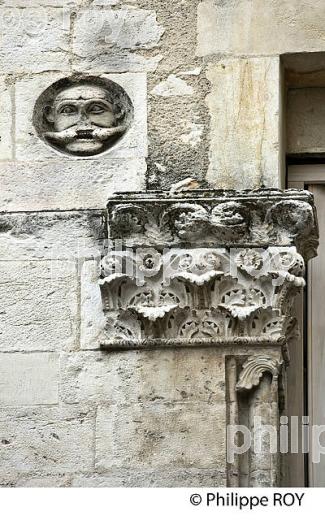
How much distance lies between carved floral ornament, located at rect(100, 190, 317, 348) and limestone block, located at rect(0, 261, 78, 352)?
0.48ft

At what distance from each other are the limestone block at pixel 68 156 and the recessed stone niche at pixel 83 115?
0.06ft

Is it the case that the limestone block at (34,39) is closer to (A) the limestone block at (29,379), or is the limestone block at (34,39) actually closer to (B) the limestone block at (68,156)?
(B) the limestone block at (68,156)

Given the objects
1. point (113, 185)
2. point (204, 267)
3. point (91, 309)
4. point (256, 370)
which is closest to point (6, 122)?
point (113, 185)

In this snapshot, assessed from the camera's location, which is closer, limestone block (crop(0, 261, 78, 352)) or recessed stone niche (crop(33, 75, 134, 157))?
limestone block (crop(0, 261, 78, 352))

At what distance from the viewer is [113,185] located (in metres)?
8.16

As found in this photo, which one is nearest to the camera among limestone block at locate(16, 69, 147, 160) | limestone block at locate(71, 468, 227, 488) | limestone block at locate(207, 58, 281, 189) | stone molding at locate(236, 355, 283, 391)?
limestone block at locate(71, 468, 227, 488)

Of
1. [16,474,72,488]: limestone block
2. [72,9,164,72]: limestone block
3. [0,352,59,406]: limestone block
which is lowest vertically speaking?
[16,474,72,488]: limestone block

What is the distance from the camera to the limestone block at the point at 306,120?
8414 millimetres

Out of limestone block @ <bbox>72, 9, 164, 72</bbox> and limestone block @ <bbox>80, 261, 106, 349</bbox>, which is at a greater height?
limestone block @ <bbox>72, 9, 164, 72</bbox>

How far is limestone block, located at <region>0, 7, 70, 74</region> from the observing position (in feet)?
27.3

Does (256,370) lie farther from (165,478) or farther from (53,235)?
(53,235)

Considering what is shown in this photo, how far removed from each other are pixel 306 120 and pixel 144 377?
120cm

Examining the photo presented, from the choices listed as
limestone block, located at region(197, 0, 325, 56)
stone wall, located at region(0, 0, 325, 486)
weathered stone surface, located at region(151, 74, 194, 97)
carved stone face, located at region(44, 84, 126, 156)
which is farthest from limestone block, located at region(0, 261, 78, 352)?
limestone block, located at region(197, 0, 325, 56)

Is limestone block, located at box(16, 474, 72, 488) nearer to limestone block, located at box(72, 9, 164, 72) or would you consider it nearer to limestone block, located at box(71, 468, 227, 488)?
limestone block, located at box(71, 468, 227, 488)
